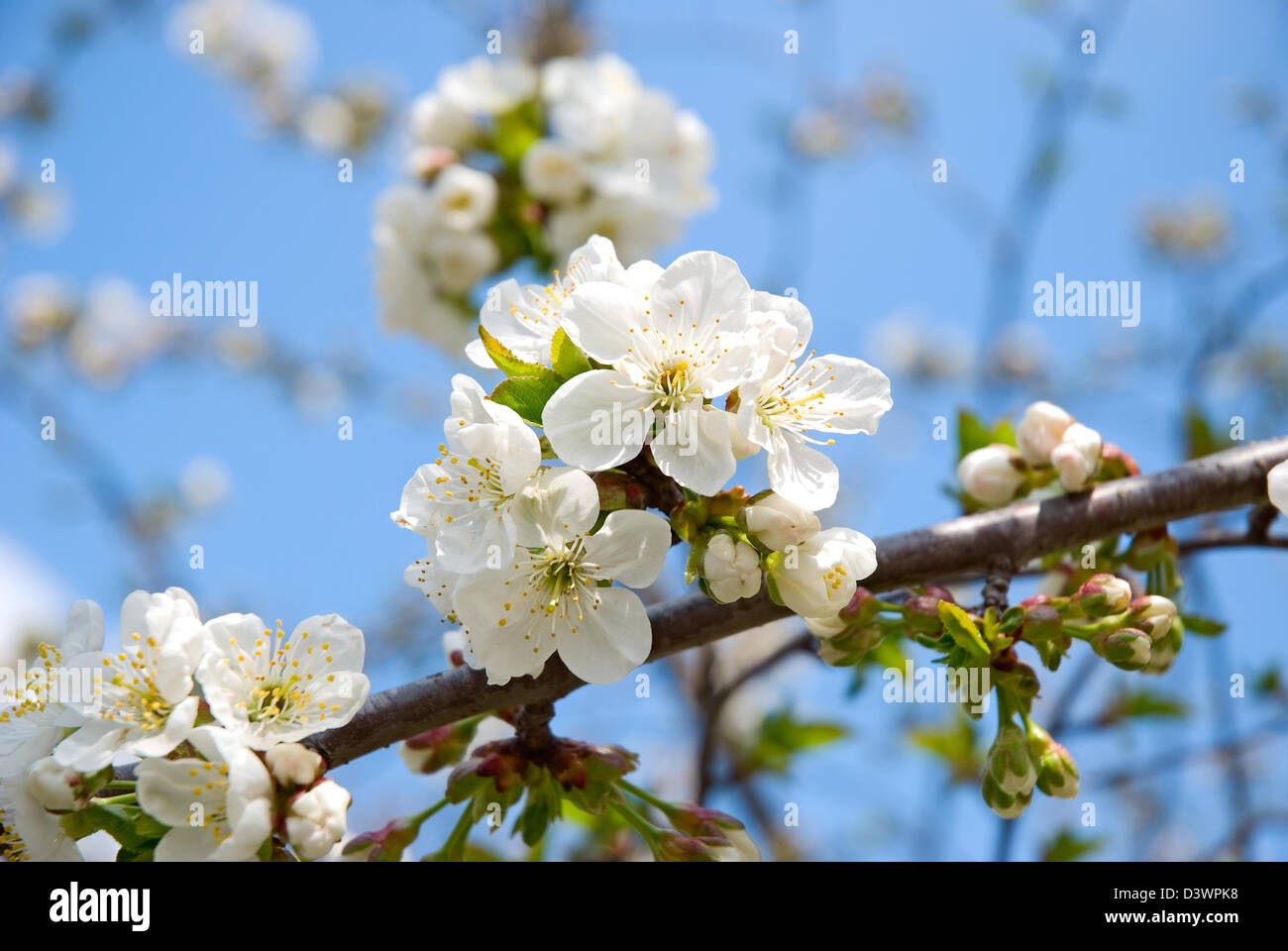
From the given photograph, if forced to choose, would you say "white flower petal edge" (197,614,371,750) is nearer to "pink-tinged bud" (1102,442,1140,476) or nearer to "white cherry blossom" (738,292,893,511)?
"white cherry blossom" (738,292,893,511)

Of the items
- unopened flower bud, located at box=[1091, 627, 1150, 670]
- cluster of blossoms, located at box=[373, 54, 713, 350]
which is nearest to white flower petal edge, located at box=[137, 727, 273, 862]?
unopened flower bud, located at box=[1091, 627, 1150, 670]

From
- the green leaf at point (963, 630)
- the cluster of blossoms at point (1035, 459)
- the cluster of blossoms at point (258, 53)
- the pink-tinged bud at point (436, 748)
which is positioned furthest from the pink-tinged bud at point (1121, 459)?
the cluster of blossoms at point (258, 53)

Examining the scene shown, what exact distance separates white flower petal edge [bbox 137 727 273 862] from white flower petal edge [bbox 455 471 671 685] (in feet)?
0.97

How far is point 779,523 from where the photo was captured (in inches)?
47.5

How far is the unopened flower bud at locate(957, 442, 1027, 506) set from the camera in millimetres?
1676

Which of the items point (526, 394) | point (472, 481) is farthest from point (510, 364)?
point (472, 481)

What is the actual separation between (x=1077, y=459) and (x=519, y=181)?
195cm

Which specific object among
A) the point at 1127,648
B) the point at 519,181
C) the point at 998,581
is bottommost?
the point at 1127,648

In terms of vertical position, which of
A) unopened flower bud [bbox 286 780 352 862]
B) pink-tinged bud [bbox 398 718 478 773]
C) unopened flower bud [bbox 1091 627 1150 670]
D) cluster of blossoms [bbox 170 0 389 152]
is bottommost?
unopened flower bud [bbox 286 780 352 862]

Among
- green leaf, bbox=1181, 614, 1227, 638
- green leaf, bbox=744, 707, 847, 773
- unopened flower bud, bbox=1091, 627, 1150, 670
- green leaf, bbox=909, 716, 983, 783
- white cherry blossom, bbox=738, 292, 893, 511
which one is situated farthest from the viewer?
green leaf, bbox=909, 716, 983, 783

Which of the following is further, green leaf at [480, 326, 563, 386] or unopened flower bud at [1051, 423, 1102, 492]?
unopened flower bud at [1051, 423, 1102, 492]

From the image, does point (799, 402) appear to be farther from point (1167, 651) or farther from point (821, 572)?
point (1167, 651)

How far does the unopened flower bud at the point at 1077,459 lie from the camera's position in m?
1.59
